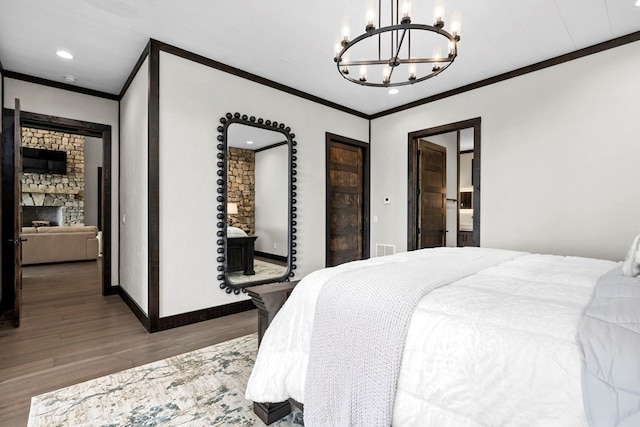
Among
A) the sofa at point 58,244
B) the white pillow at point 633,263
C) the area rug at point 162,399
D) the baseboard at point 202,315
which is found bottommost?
the area rug at point 162,399

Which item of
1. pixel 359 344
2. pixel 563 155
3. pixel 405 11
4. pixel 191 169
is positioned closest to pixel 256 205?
pixel 191 169

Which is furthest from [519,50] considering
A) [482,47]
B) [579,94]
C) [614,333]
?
[614,333]

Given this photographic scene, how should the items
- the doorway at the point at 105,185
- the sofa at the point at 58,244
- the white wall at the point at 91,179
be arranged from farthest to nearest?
the white wall at the point at 91,179 < the sofa at the point at 58,244 < the doorway at the point at 105,185

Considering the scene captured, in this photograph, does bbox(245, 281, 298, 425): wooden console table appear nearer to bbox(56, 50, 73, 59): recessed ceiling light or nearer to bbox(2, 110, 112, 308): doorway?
bbox(56, 50, 73, 59): recessed ceiling light

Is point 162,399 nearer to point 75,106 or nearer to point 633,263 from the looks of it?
point 633,263

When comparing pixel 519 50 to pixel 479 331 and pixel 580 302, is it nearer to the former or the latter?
pixel 580 302

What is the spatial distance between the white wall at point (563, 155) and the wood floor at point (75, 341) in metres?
3.09

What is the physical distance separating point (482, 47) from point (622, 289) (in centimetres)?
267

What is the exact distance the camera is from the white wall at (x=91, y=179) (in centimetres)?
879

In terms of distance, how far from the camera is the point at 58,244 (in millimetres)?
6531

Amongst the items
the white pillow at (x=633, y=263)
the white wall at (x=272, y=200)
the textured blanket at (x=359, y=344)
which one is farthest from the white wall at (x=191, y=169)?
the white pillow at (x=633, y=263)

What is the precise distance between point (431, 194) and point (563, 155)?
176 cm

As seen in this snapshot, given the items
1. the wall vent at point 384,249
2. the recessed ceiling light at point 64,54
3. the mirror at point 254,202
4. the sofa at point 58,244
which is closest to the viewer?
the recessed ceiling light at point 64,54

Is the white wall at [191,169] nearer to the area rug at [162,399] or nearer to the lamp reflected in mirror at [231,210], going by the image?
the lamp reflected in mirror at [231,210]
